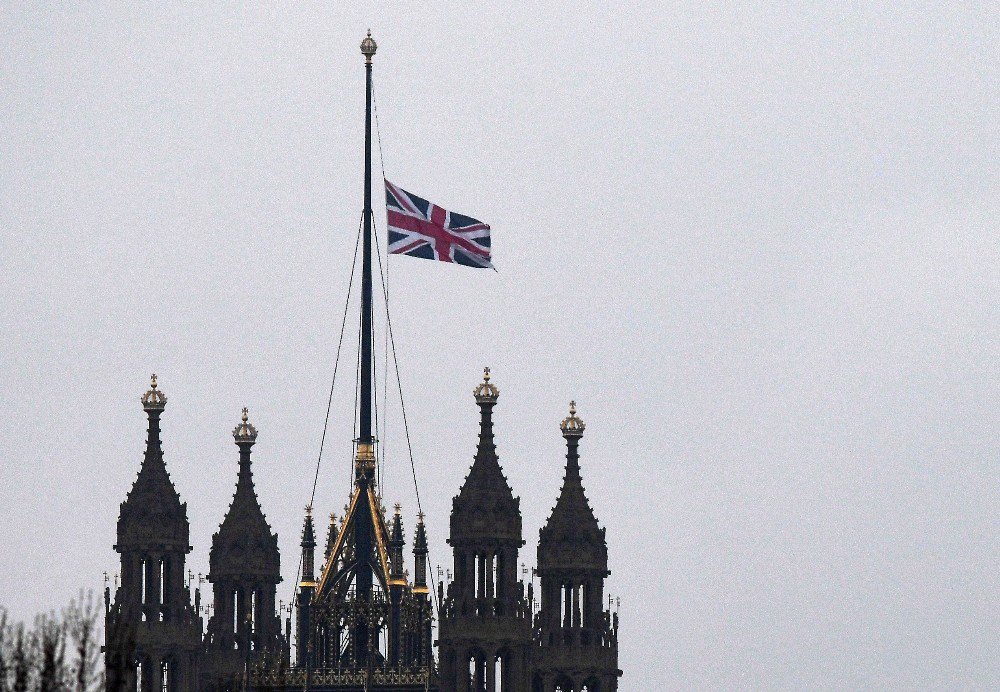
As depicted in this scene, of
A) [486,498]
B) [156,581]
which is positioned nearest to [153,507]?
[156,581]

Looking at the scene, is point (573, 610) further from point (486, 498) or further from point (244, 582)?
point (244, 582)

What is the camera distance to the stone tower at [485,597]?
559 ft

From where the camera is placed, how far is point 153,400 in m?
177

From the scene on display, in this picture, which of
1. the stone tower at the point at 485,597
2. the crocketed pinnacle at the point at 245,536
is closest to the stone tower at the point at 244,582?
the crocketed pinnacle at the point at 245,536

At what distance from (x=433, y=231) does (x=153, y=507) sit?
53.0ft

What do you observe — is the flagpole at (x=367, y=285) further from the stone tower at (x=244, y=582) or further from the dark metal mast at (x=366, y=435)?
the stone tower at (x=244, y=582)

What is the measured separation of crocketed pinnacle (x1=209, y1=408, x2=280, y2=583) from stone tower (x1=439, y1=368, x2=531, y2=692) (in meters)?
10.2

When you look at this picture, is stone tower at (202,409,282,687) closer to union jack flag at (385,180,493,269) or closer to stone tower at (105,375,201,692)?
stone tower at (105,375,201,692)

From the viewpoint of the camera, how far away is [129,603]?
173250 millimetres

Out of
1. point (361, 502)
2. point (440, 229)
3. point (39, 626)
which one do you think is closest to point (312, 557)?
point (361, 502)

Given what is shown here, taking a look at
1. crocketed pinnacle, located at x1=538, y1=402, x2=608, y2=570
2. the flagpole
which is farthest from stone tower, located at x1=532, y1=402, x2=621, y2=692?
the flagpole

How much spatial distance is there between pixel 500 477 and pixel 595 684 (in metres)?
9.19

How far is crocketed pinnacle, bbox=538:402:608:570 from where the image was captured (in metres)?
173

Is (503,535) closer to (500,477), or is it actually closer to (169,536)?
(500,477)
